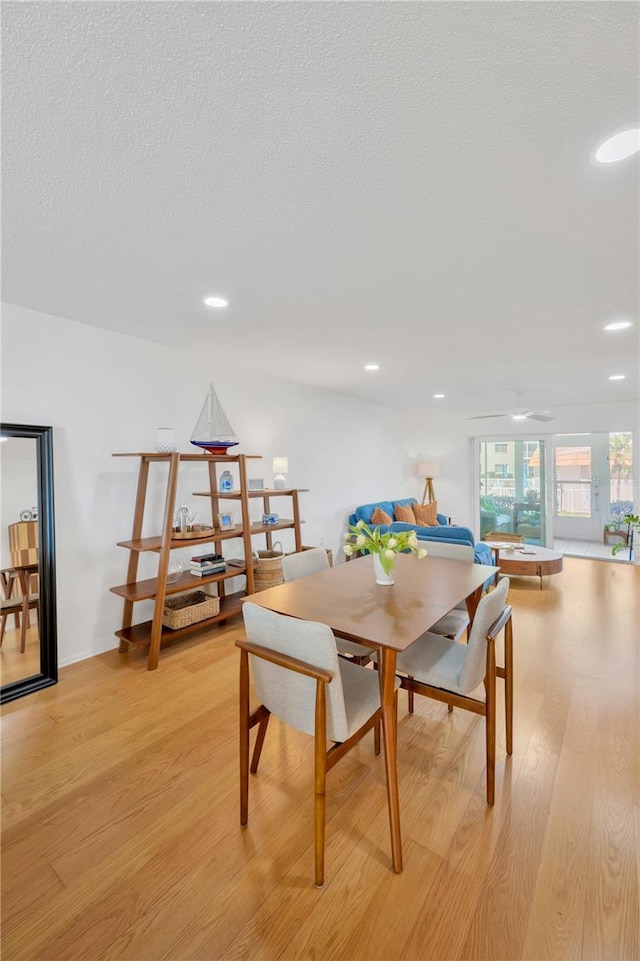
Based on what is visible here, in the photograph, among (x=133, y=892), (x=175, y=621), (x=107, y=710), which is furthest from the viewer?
(x=175, y=621)

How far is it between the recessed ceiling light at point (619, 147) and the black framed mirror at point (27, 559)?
3.03 meters

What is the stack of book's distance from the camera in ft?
10.6

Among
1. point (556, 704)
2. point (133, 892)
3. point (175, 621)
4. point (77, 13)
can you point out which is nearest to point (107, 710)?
point (175, 621)

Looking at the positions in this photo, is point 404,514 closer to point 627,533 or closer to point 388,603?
point 627,533

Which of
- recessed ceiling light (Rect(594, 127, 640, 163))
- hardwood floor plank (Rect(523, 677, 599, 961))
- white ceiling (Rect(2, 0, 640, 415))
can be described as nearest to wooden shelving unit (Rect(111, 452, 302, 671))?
white ceiling (Rect(2, 0, 640, 415))

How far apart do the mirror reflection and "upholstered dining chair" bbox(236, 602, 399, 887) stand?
181 cm

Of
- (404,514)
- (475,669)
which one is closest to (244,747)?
(475,669)

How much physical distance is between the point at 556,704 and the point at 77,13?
3348 mm

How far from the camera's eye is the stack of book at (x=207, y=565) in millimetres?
3238

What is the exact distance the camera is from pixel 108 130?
1217mm

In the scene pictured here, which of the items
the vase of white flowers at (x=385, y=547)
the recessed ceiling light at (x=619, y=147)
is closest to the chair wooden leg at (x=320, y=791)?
the vase of white flowers at (x=385, y=547)

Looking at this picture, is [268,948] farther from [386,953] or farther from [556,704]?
[556,704]

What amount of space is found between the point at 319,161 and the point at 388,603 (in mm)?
1723

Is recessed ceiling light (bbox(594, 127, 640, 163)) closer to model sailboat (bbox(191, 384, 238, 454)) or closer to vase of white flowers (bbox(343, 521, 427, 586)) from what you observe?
vase of white flowers (bbox(343, 521, 427, 586))
